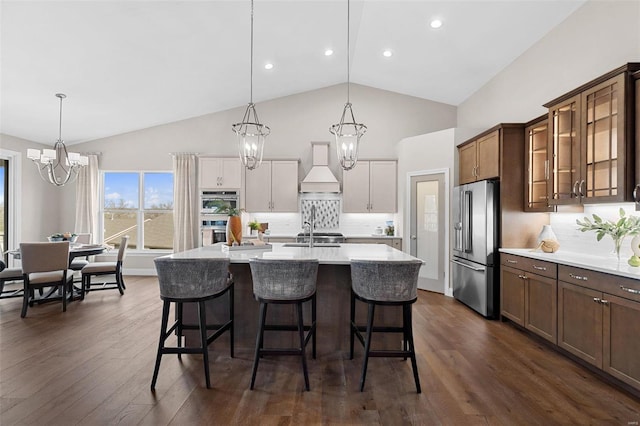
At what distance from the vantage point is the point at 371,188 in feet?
22.3

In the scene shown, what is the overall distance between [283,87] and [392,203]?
123 inches

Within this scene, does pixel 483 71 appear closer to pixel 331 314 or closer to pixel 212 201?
pixel 331 314

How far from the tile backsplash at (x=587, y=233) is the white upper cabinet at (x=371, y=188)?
2.93m

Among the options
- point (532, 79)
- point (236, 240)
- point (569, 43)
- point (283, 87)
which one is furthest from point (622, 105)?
point (283, 87)

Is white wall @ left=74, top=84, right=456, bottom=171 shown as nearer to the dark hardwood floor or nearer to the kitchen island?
the kitchen island

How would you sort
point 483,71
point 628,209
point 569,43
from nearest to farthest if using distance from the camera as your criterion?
point 628,209 → point 569,43 → point 483,71

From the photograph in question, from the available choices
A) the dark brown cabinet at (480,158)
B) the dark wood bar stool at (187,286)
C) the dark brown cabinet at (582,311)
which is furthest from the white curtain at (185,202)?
the dark brown cabinet at (582,311)

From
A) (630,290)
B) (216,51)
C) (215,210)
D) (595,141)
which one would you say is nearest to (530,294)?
(630,290)

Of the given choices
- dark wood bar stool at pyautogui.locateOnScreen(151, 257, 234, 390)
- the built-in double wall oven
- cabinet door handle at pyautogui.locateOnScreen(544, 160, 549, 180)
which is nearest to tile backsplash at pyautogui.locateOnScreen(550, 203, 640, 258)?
cabinet door handle at pyautogui.locateOnScreen(544, 160, 549, 180)

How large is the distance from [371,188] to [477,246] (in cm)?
256

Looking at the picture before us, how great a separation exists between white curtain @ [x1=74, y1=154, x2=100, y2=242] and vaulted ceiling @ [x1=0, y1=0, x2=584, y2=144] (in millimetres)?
669

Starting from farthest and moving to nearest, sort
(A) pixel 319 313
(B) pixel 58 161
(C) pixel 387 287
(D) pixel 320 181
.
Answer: (D) pixel 320 181 → (B) pixel 58 161 → (A) pixel 319 313 → (C) pixel 387 287

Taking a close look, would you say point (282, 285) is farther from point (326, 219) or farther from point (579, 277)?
point (326, 219)

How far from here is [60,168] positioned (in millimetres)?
7070
